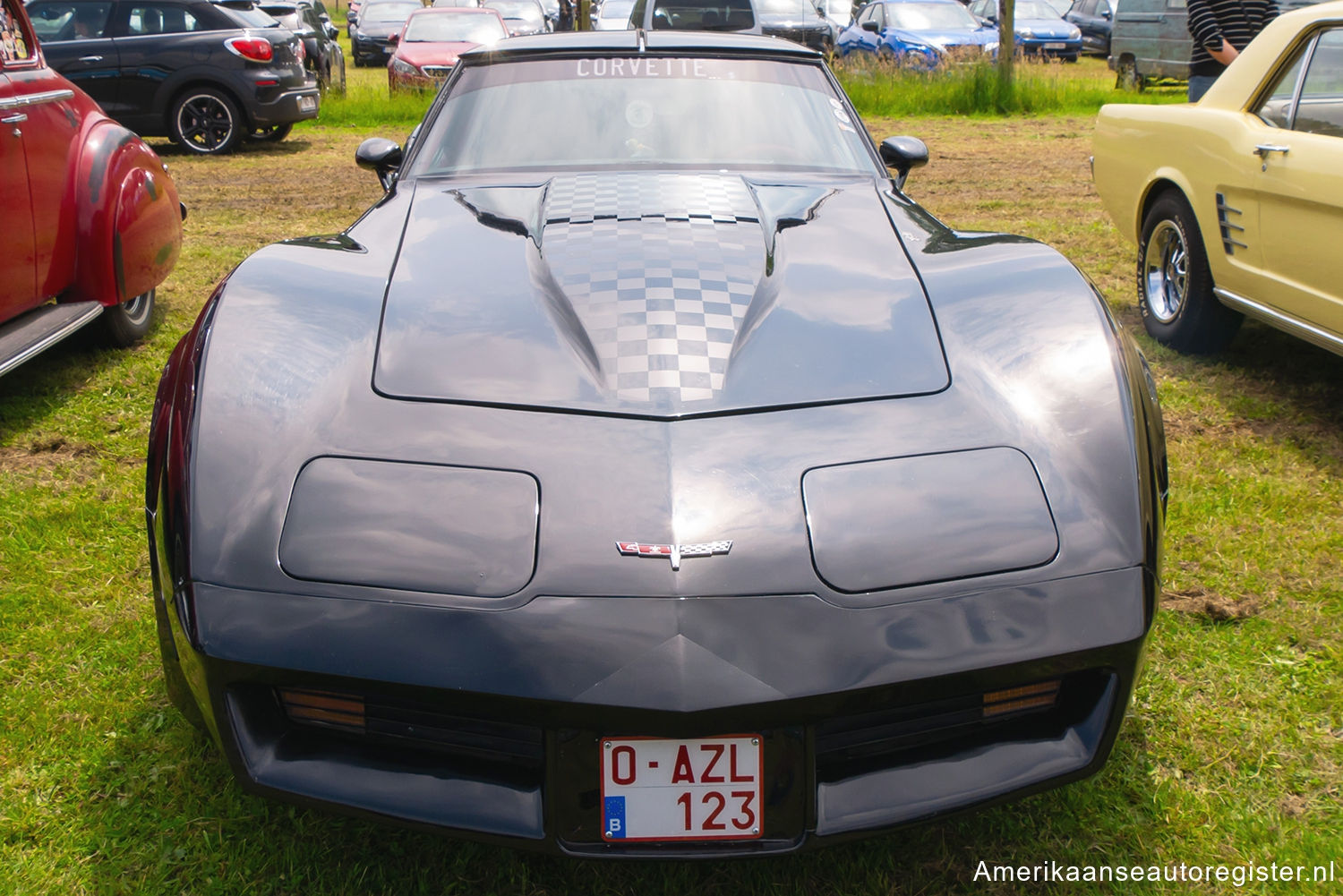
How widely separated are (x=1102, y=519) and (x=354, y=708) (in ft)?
3.78

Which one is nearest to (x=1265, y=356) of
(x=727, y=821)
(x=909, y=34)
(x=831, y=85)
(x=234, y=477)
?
(x=831, y=85)

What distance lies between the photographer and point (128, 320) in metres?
4.74

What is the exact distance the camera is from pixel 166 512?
1770mm

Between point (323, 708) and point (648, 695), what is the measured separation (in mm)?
508

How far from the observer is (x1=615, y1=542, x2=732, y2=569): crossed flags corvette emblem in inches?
63.0

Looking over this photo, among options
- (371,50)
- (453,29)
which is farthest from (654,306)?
(371,50)

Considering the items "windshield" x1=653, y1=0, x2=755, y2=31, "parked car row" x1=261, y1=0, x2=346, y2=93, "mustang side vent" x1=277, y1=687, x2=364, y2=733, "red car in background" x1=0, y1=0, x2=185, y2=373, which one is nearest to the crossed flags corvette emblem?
"mustang side vent" x1=277, y1=687, x2=364, y2=733

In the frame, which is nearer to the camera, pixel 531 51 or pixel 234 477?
pixel 234 477

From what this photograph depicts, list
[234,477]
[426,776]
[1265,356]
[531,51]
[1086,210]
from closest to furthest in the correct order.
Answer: [426,776] < [234,477] < [531,51] < [1265,356] < [1086,210]

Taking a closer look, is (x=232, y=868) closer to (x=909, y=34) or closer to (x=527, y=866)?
(x=527, y=866)

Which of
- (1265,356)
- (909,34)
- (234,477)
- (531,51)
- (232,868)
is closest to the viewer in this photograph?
(234,477)

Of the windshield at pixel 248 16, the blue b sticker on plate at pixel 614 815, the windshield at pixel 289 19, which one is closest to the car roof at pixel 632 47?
the blue b sticker on plate at pixel 614 815

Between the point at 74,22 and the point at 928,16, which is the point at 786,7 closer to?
the point at 928,16

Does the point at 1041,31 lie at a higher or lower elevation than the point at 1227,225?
higher
